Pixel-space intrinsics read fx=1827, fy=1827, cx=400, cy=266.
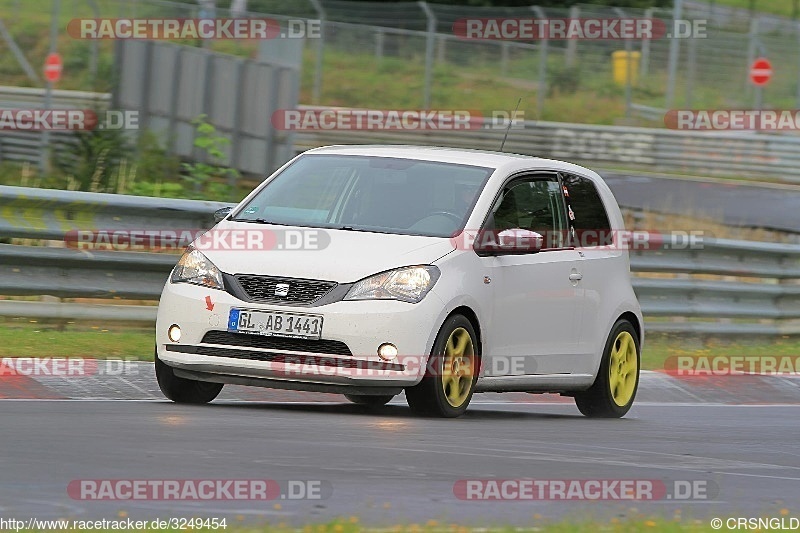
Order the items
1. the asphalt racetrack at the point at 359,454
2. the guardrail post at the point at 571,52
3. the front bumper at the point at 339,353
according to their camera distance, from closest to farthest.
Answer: the asphalt racetrack at the point at 359,454 < the front bumper at the point at 339,353 < the guardrail post at the point at 571,52

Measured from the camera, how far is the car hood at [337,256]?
9.92 meters

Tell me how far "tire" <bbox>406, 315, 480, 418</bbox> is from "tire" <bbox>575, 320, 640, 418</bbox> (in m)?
1.82

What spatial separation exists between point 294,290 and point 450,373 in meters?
1.03

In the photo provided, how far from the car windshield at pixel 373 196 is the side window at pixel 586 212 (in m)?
1.13

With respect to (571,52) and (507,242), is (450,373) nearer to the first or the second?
(507,242)

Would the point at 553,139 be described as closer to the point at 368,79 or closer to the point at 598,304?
the point at 368,79

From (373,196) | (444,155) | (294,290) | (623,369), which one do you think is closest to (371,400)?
(373,196)

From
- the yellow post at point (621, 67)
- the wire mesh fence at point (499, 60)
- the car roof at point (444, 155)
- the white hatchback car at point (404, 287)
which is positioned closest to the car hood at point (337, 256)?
the white hatchback car at point (404, 287)

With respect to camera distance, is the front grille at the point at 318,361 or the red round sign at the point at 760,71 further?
the red round sign at the point at 760,71

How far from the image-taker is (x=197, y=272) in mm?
10250

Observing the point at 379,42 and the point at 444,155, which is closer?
the point at 444,155

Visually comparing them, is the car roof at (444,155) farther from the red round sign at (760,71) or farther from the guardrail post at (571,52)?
the guardrail post at (571,52)

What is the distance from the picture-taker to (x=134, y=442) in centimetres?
827

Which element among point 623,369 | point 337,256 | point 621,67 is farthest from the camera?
point 621,67
